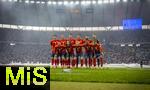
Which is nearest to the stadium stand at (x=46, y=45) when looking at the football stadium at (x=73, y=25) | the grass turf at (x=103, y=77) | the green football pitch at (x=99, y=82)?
the football stadium at (x=73, y=25)

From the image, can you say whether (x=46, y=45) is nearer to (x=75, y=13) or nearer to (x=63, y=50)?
(x=75, y=13)

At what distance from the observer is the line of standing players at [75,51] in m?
17.8

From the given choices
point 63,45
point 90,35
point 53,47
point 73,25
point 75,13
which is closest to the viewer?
point 63,45

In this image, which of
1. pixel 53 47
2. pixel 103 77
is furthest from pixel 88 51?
pixel 103 77

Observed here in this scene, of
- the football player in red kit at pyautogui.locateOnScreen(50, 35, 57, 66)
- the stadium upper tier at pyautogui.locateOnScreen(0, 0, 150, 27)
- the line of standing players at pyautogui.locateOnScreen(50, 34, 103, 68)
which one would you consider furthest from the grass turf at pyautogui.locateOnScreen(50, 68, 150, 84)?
the stadium upper tier at pyautogui.locateOnScreen(0, 0, 150, 27)

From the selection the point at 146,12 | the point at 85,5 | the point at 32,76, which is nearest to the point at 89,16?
the point at 85,5

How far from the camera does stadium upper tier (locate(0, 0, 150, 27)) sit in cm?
4556

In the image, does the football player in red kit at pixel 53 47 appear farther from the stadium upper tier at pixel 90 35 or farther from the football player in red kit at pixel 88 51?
the stadium upper tier at pixel 90 35

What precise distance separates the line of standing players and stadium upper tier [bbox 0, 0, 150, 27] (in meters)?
27.7

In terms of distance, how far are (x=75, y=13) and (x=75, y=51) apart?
29.8 m

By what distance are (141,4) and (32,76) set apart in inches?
1643

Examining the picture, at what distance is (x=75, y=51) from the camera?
18.4m

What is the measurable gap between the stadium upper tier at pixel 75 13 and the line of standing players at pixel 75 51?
2774 centimetres

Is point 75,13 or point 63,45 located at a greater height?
point 75,13
